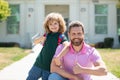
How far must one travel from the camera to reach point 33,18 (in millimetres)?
30625

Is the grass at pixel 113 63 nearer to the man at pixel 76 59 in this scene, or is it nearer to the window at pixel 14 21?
the man at pixel 76 59

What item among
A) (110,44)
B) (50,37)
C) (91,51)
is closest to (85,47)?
(91,51)

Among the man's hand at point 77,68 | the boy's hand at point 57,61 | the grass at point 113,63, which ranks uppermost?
the boy's hand at point 57,61

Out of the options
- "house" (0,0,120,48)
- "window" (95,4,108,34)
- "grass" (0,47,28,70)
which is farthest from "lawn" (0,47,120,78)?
"window" (95,4,108,34)

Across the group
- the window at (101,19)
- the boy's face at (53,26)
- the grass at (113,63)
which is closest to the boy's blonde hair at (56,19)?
the boy's face at (53,26)

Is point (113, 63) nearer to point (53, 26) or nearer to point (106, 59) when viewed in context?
point (106, 59)

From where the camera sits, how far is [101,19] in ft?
102

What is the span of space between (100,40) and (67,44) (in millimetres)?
25161

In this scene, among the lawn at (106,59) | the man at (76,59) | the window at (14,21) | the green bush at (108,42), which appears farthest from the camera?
the window at (14,21)

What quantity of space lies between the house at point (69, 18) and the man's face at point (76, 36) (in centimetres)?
2493

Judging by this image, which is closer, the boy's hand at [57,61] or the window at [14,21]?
the boy's hand at [57,61]

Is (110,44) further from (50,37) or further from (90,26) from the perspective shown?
(50,37)

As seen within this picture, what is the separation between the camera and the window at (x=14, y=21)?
30.9m


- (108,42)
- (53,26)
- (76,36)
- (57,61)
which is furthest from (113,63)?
(108,42)
